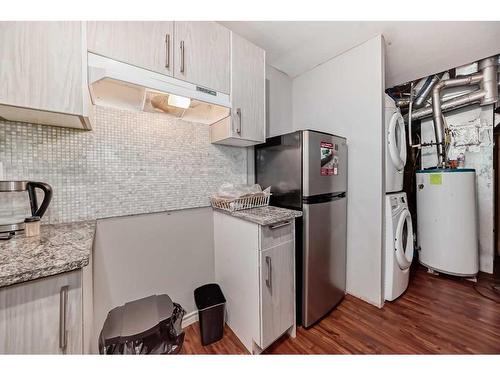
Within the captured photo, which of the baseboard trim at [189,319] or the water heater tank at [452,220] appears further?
the water heater tank at [452,220]

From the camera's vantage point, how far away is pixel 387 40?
5.49 ft

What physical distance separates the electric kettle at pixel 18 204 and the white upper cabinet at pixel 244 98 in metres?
1.02

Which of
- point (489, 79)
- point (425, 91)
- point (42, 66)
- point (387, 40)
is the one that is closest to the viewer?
point (42, 66)

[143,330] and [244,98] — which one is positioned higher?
[244,98]

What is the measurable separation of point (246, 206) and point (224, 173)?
393 millimetres

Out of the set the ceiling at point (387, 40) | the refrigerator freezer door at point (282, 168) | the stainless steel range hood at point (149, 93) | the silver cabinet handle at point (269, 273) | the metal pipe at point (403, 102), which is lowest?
the silver cabinet handle at point (269, 273)

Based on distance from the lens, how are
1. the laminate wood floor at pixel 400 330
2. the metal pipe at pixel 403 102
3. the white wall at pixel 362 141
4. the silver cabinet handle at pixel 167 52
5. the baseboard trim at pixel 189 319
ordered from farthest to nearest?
1. the metal pipe at pixel 403 102
2. the white wall at pixel 362 141
3. the baseboard trim at pixel 189 319
4. the laminate wood floor at pixel 400 330
5. the silver cabinet handle at pixel 167 52

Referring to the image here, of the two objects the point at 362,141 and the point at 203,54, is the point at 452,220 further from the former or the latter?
the point at 203,54

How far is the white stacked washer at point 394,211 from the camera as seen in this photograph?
5.55ft

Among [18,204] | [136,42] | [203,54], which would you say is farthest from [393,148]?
[18,204]

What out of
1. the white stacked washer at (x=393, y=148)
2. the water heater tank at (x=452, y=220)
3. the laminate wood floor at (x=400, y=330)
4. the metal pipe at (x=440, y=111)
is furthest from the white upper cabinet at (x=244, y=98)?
the metal pipe at (x=440, y=111)

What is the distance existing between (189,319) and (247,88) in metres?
1.81

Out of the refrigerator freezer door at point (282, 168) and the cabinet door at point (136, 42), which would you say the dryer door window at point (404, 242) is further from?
the cabinet door at point (136, 42)

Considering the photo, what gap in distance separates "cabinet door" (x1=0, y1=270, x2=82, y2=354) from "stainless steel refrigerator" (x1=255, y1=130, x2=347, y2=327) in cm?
122
